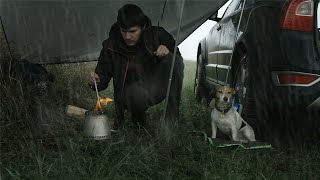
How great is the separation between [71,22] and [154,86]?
166cm

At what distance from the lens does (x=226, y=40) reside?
5102mm

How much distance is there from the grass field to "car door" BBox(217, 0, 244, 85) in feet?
3.38

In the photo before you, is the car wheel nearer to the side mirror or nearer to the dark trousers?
the side mirror

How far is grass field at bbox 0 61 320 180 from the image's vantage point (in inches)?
111

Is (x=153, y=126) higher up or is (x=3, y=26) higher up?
(x=3, y=26)

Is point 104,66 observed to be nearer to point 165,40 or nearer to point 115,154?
point 165,40

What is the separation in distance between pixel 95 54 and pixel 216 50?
1.54m

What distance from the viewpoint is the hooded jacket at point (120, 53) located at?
162 inches

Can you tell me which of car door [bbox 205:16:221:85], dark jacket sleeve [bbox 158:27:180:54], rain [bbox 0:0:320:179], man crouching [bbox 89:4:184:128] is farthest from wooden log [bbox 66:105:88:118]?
car door [bbox 205:16:221:85]

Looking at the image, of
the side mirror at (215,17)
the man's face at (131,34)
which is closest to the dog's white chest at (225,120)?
the man's face at (131,34)

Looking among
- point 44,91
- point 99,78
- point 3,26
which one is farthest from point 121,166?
point 3,26

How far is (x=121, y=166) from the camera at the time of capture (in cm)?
291

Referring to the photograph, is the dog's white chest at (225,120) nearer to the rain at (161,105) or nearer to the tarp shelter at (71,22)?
the rain at (161,105)

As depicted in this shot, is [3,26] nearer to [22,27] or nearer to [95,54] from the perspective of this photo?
[22,27]
